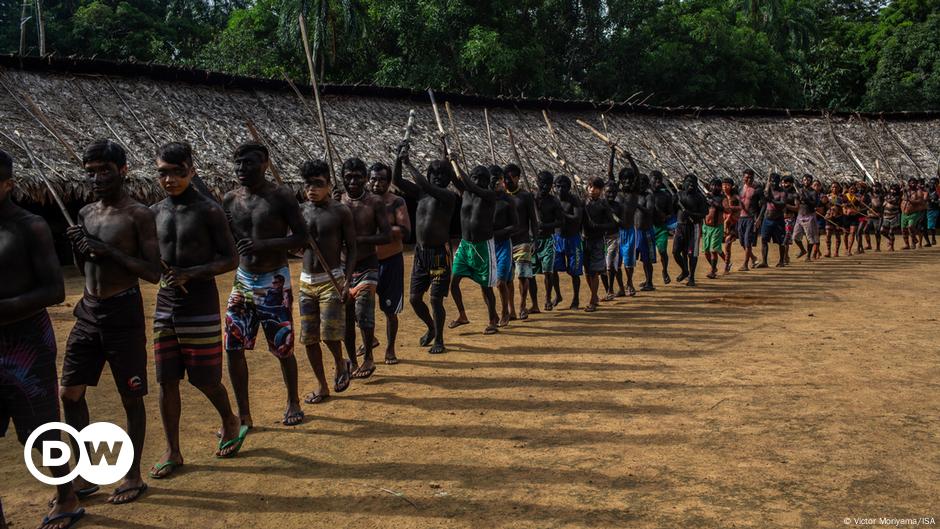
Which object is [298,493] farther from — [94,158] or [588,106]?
[588,106]

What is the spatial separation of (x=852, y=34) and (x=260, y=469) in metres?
41.3

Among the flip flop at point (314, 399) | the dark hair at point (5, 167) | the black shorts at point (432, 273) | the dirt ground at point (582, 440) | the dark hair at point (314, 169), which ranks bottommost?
the dirt ground at point (582, 440)

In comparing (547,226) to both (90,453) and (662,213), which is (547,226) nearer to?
(662,213)

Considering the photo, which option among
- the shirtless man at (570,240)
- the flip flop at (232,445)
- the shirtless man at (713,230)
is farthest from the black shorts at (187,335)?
the shirtless man at (713,230)

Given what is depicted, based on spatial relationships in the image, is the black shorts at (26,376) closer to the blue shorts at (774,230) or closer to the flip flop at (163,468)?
the flip flop at (163,468)

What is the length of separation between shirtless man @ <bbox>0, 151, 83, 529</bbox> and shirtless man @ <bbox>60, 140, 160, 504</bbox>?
0.38m

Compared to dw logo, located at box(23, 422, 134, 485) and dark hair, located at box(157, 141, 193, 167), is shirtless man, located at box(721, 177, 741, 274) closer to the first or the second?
dark hair, located at box(157, 141, 193, 167)

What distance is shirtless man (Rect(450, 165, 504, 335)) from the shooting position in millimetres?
8406

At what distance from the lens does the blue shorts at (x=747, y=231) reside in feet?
47.9

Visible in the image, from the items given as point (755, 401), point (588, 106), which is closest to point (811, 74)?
point (588, 106)

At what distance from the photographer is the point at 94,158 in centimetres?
405

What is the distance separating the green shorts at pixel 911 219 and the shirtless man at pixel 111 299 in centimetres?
1872

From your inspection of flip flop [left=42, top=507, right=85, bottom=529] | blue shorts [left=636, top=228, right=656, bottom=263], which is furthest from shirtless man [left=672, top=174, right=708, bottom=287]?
flip flop [left=42, top=507, right=85, bottom=529]

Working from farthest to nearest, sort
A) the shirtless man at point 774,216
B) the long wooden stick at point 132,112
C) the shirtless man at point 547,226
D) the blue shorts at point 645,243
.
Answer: the long wooden stick at point 132,112, the shirtless man at point 774,216, the blue shorts at point 645,243, the shirtless man at point 547,226
